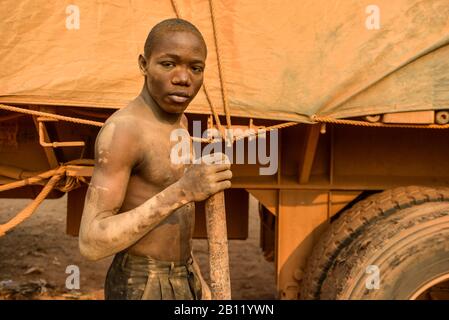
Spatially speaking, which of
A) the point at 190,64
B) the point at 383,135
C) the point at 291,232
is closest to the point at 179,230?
the point at 190,64

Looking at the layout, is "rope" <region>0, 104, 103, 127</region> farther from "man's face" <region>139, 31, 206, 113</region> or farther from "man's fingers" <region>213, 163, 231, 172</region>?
"man's fingers" <region>213, 163, 231, 172</region>

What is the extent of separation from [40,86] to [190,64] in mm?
1305

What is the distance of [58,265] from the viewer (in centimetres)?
649

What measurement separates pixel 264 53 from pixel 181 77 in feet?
4.06

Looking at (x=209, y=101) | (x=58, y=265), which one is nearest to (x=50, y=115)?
(x=209, y=101)

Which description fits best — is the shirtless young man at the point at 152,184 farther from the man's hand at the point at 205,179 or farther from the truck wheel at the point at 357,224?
the truck wheel at the point at 357,224

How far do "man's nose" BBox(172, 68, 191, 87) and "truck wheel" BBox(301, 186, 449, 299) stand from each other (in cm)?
175

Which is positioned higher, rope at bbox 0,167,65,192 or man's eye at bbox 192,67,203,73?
man's eye at bbox 192,67,203,73

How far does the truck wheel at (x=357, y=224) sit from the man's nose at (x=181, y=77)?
5.73ft

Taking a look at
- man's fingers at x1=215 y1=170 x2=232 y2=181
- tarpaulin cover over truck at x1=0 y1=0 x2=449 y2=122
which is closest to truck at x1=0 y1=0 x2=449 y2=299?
tarpaulin cover over truck at x1=0 y1=0 x2=449 y2=122

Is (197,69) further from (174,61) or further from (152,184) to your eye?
(152,184)

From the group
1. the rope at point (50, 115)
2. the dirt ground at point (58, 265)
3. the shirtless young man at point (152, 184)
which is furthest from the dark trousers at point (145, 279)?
the dirt ground at point (58, 265)

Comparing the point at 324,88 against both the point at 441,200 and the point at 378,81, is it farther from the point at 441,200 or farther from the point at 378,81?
the point at 441,200

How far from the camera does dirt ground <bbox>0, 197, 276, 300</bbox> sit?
18.5ft
